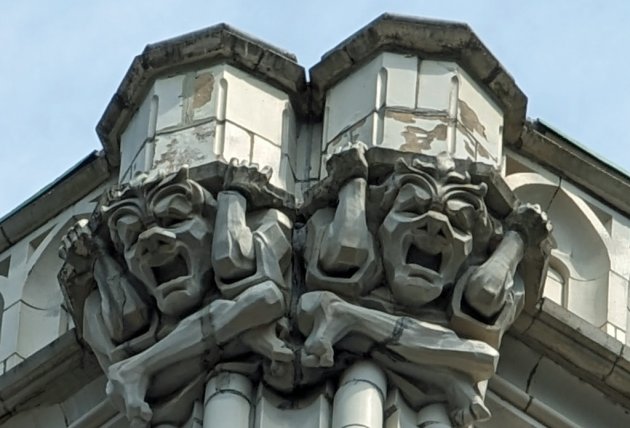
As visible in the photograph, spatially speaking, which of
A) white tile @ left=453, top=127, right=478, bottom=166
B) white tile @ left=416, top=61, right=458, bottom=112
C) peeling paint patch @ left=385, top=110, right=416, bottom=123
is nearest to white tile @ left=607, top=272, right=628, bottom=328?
white tile @ left=453, top=127, right=478, bottom=166

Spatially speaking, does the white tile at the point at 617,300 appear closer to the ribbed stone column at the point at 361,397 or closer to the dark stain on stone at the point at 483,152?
the dark stain on stone at the point at 483,152

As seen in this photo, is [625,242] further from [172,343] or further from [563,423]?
[172,343]

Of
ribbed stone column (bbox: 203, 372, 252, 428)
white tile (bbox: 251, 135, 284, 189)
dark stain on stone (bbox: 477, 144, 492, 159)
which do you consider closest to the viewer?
ribbed stone column (bbox: 203, 372, 252, 428)

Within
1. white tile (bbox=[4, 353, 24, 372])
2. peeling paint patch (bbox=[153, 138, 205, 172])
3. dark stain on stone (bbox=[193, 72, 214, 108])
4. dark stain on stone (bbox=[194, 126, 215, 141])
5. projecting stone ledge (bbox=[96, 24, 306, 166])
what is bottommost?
white tile (bbox=[4, 353, 24, 372])

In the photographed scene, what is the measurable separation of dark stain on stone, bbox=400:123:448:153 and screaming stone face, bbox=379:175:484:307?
1.26ft

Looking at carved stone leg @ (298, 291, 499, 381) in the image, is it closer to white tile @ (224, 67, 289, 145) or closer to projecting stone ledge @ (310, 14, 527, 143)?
white tile @ (224, 67, 289, 145)

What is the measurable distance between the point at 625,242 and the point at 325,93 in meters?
1.50

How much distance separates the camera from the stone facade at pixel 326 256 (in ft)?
51.5

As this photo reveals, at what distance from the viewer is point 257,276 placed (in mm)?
15773

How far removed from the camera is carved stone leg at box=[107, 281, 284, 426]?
1568cm

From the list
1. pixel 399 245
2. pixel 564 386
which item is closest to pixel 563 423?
pixel 564 386

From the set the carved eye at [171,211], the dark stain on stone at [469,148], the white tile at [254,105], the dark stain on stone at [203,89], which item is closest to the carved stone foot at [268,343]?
the carved eye at [171,211]

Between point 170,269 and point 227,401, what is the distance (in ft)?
2.22

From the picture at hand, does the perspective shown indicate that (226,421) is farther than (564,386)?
No
